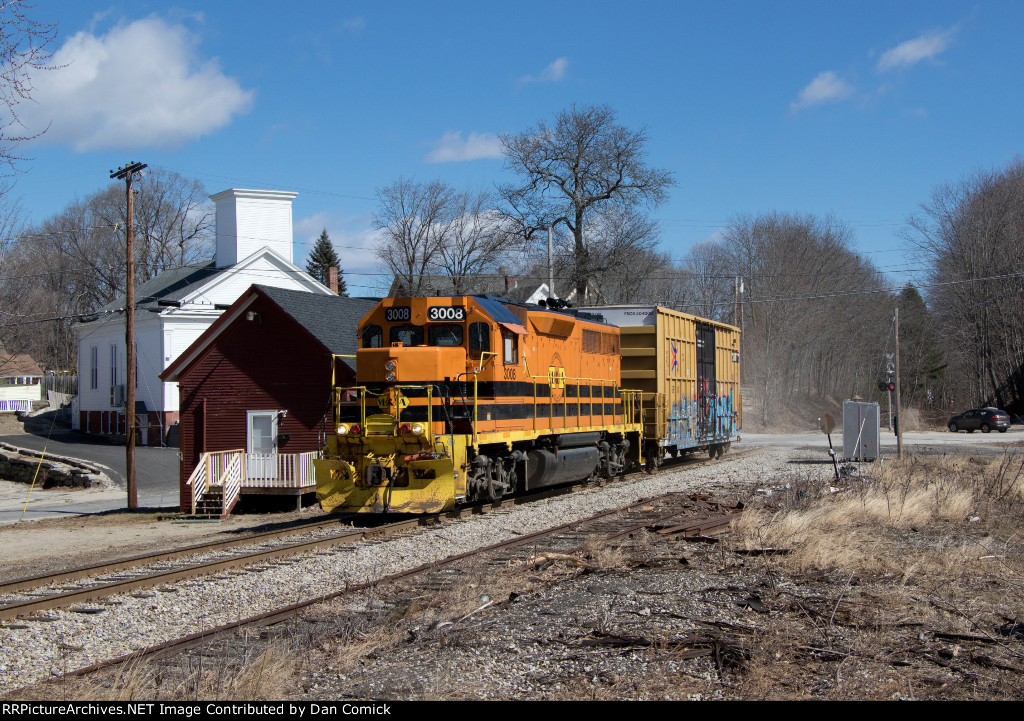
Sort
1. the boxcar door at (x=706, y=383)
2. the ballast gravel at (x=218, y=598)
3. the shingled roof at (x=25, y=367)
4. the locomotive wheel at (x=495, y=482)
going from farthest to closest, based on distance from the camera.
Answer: the shingled roof at (x=25, y=367)
the boxcar door at (x=706, y=383)
the locomotive wheel at (x=495, y=482)
the ballast gravel at (x=218, y=598)

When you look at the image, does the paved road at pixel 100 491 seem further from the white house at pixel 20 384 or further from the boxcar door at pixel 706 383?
the white house at pixel 20 384

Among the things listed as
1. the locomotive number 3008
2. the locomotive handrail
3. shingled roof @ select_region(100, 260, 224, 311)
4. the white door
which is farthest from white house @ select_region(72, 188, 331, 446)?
the locomotive handrail

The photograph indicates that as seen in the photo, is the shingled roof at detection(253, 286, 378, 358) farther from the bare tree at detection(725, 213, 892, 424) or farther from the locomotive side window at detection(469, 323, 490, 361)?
→ the bare tree at detection(725, 213, 892, 424)

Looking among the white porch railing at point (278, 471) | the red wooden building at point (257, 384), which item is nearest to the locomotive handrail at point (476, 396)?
the red wooden building at point (257, 384)

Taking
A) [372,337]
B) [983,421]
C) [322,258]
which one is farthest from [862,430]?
[322,258]

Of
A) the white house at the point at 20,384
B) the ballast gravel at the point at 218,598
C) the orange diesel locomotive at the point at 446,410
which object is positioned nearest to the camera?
the ballast gravel at the point at 218,598

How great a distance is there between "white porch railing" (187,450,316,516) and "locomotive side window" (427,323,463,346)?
333 inches

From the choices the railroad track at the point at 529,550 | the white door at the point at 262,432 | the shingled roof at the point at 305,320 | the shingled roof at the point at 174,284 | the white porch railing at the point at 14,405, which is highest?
the shingled roof at the point at 174,284

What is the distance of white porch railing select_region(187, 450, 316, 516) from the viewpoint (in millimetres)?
21891

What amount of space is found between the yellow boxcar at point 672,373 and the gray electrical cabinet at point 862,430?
388 centimetres

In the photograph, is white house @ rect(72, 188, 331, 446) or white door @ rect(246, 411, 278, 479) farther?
white house @ rect(72, 188, 331, 446)

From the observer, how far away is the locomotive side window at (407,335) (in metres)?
15.0

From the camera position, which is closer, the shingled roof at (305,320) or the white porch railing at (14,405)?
the shingled roof at (305,320)
